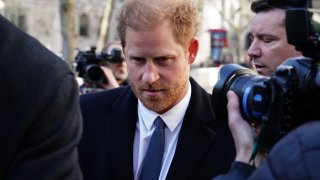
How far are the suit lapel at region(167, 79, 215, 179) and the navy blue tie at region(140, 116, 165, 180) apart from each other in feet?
0.18

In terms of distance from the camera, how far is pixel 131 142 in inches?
97.9

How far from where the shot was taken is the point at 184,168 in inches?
94.9

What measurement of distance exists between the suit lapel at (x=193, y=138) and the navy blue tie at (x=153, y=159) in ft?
0.18

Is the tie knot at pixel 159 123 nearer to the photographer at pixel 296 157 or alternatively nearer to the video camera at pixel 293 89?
the video camera at pixel 293 89

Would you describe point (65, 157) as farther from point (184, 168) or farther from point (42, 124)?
point (184, 168)

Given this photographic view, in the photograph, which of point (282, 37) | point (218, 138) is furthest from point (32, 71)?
point (282, 37)

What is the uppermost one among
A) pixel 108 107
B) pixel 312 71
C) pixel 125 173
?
pixel 312 71

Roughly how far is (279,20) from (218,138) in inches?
35.4

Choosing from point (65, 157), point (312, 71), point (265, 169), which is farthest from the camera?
point (312, 71)

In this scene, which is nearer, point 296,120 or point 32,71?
point 32,71

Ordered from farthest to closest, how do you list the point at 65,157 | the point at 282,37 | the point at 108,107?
the point at 282,37 → the point at 108,107 → the point at 65,157

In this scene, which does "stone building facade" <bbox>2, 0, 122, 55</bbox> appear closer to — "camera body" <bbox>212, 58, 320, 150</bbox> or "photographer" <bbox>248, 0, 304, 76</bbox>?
"photographer" <bbox>248, 0, 304, 76</bbox>

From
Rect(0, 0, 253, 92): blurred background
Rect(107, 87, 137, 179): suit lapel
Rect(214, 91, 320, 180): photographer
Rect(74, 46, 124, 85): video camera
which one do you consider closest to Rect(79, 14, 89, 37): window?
Rect(0, 0, 253, 92): blurred background

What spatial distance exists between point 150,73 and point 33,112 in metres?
1.12
